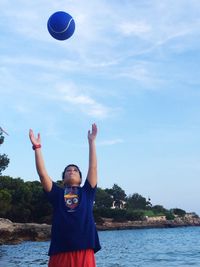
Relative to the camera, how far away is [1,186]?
73.3 metres

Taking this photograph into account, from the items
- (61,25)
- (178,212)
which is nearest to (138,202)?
(178,212)

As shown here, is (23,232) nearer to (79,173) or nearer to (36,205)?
(36,205)

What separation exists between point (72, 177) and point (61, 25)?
2.69 metres

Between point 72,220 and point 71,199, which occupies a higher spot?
point 71,199

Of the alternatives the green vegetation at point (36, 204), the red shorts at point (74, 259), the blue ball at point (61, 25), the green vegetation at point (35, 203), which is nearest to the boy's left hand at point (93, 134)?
the red shorts at point (74, 259)

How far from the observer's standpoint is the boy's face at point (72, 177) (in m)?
4.95

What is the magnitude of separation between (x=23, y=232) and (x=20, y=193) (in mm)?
24971

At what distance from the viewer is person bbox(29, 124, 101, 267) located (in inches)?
183

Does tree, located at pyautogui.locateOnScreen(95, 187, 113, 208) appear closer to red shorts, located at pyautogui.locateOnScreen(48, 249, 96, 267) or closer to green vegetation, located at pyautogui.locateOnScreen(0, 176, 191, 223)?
green vegetation, located at pyautogui.locateOnScreen(0, 176, 191, 223)

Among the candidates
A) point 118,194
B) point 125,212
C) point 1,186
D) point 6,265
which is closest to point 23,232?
point 1,186

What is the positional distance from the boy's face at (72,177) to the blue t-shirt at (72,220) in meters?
0.08

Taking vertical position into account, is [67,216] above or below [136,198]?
below

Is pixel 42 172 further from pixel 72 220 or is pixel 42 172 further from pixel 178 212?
pixel 178 212

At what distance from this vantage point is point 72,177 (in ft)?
16.2
